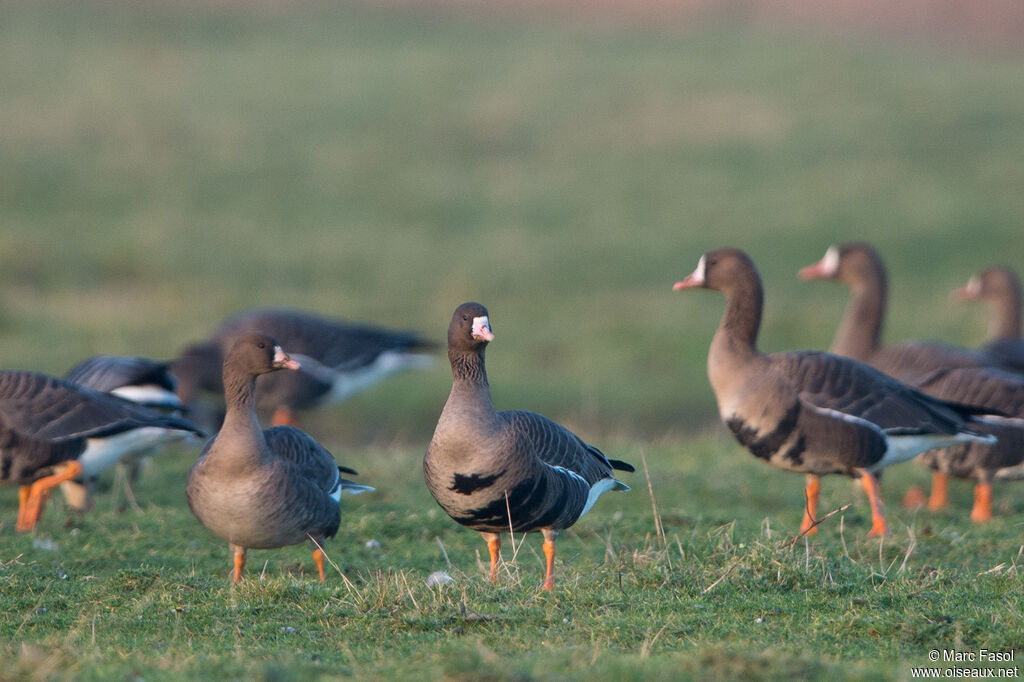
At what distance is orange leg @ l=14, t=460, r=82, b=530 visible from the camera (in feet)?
28.4

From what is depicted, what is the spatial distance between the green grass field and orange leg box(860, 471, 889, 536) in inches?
8.3

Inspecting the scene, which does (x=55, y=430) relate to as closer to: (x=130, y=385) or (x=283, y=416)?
(x=130, y=385)

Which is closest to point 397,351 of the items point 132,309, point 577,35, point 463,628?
point 132,309

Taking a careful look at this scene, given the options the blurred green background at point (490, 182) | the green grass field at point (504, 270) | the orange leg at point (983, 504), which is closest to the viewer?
the green grass field at point (504, 270)

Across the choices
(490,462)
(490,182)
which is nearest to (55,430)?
(490,462)

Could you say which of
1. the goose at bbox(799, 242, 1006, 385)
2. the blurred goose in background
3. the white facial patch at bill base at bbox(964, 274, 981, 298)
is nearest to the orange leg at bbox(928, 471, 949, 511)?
the goose at bbox(799, 242, 1006, 385)

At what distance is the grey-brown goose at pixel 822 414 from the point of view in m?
8.97

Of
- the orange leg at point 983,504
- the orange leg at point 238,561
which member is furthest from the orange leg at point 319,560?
the orange leg at point 983,504

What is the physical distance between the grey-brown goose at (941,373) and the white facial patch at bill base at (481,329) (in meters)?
4.15

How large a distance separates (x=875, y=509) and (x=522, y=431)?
10.4 ft

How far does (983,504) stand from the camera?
979cm

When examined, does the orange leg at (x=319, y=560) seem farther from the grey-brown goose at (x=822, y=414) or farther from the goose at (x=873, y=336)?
the goose at (x=873, y=336)

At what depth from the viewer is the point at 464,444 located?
22.2ft

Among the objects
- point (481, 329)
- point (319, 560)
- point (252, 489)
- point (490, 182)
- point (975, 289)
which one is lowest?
point (319, 560)
